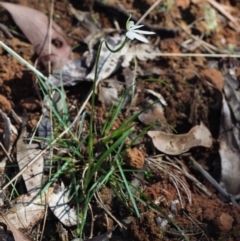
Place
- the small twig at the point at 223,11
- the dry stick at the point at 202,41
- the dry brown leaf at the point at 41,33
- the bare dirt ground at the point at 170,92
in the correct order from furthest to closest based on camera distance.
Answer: the small twig at the point at 223,11, the dry stick at the point at 202,41, the dry brown leaf at the point at 41,33, the bare dirt ground at the point at 170,92

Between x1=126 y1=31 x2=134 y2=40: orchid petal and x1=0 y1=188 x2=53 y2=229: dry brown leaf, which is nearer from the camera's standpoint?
x1=126 y1=31 x2=134 y2=40: orchid petal

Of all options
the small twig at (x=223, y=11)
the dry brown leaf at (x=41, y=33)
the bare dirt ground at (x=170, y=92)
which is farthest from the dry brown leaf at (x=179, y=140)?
the small twig at (x=223, y=11)

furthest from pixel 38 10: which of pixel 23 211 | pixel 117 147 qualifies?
pixel 23 211

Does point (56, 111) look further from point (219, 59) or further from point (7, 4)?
point (219, 59)

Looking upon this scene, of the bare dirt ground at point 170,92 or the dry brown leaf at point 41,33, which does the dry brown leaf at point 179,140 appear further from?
the dry brown leaf at point 41,33

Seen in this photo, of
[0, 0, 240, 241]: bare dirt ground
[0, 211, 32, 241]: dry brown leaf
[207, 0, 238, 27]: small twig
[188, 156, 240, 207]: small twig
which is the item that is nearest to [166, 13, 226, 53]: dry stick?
[0, 0, 240, 241]: bare dirt ground

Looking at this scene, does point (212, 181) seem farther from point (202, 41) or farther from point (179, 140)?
point (202, 41)

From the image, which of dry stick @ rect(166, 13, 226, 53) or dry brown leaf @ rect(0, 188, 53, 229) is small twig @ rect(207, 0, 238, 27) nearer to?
dry stick @ rect(166, 13, 226, 53)
